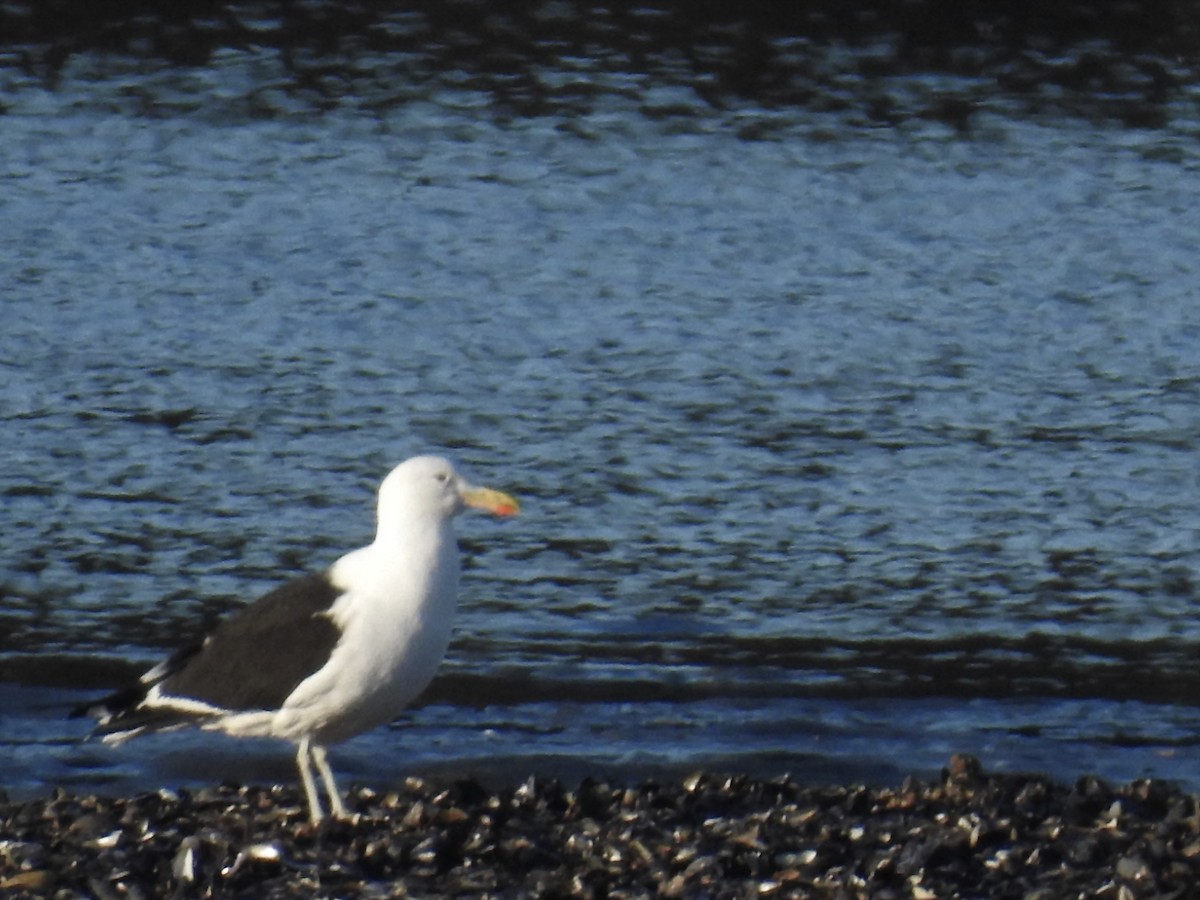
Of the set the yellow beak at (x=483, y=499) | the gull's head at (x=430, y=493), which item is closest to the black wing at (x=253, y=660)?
the gull's head at (x=430, y=493)

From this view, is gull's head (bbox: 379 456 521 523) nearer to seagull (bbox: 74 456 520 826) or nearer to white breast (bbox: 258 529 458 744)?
seagull (bbox: 74 456 520 826)

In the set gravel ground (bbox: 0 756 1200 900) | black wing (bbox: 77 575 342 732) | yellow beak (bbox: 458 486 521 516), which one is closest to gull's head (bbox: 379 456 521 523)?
yellow beak (bbox: 458 486 521 516)

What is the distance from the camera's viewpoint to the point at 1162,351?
59.1 ft

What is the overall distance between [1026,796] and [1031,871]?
85 centimetres

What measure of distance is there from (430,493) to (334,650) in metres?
0.81

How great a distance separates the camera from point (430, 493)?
965 cm

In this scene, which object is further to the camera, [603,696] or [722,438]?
[722,438]

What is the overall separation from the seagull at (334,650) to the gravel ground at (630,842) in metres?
0.39

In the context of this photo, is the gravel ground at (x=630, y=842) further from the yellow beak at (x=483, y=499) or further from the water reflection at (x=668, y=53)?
the water reflection at (x=668, y=53)

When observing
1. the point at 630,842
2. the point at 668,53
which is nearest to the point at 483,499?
the point at 630,842

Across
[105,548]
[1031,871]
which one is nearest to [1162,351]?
[105,548]

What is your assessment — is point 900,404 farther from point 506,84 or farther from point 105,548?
point 506,84

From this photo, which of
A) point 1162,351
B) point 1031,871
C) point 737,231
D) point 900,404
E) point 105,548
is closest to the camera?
point 1031,871

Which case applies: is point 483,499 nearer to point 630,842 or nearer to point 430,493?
point 430,493
